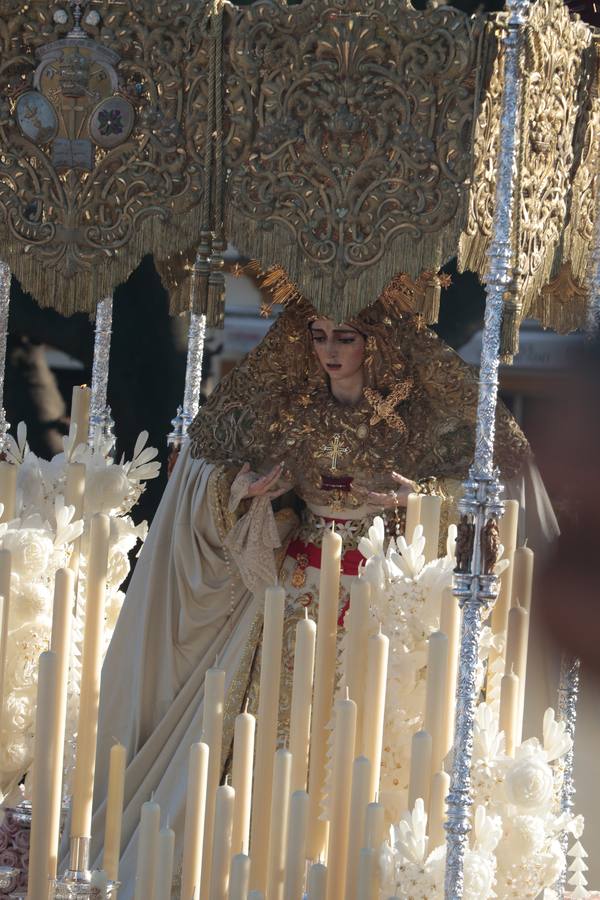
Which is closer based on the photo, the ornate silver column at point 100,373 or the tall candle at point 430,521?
the tall candle at point 430,521

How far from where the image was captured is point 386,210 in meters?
3.32

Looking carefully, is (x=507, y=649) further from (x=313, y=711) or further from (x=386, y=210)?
(x=386, y=210)

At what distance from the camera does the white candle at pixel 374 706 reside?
321 cm

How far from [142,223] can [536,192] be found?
2.59 feet

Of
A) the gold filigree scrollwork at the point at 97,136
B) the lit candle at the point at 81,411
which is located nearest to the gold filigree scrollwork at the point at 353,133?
the gold filigree scrollwork at the point at 97,136

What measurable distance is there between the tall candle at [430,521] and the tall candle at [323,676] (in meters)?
0.29

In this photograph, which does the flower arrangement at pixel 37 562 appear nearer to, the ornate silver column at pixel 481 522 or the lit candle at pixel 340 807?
the lit candle at pixel 340 807

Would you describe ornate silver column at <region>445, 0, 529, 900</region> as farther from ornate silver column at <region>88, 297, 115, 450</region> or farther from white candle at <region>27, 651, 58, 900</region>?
ornate silver column at <region>88, 297, 115, 450</region>

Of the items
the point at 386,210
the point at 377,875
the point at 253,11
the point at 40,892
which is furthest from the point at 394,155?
the point at 40,892

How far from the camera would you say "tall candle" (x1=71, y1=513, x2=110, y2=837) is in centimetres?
343

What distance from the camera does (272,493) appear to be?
4121 mm

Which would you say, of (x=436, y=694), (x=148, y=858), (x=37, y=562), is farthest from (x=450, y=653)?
(x=37, y=562)

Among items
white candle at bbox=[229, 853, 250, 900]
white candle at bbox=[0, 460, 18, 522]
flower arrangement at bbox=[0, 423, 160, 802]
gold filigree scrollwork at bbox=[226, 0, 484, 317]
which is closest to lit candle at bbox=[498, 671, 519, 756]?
white candle at bbox=[229, 853, 250, 900]

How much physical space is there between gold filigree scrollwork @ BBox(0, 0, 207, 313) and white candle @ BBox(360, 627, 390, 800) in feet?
3.07
